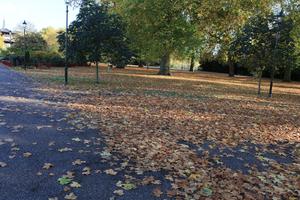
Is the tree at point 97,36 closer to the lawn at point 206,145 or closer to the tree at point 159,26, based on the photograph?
the lawn at point 206,145

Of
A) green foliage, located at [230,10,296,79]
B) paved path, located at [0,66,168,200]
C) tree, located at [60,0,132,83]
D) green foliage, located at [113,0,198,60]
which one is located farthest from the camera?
green foliage, located at [113,0,198,60]

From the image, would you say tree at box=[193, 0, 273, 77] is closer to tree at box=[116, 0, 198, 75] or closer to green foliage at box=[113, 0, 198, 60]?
A: tree at box=[116, 0, 198, 75]

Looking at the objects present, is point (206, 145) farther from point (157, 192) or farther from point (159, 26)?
point (159, 26)

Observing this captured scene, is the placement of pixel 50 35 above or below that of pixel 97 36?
above

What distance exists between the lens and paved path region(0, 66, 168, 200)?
4758 mm

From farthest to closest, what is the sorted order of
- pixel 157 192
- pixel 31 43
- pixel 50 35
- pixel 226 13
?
pixel 50 35 → pixel 31 43 → pixel 226 13 → pixel 157 192

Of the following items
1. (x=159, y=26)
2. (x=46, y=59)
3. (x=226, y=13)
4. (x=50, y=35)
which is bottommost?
(x=46, y=59)

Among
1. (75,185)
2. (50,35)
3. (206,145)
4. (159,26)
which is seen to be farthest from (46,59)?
(75,185)

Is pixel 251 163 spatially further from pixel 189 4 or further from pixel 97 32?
pixel 189 4

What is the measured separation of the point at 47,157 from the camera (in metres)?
6.07

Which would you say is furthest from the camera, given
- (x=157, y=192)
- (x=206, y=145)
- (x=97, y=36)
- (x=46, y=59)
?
(x=46, y=59)

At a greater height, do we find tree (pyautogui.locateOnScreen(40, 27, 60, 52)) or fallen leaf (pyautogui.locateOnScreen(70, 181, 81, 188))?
tree (pyautogui.locateOnScreen(40, 27, 60, 52))

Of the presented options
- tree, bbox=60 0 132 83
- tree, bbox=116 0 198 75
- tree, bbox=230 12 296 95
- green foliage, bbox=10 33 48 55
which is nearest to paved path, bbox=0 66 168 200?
tree, bbox=60 0 132 83

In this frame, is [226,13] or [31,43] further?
[31,43]
